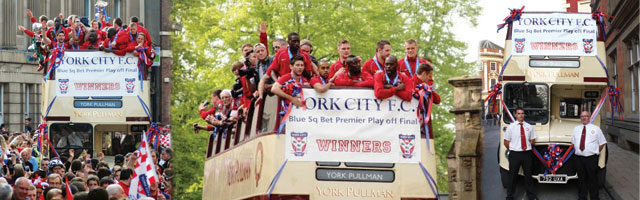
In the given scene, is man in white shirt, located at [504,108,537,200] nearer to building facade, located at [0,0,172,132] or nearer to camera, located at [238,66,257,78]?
camera, located at [238,66,257,78]

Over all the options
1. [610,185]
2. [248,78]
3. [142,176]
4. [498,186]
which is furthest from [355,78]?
[498,186]

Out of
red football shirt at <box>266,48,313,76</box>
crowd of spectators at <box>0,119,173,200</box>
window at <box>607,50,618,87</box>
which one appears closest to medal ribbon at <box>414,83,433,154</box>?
red football shirt at <box>266,48,313,76</box>

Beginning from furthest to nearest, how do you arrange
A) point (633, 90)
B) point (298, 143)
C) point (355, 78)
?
point (633, 90) < point (355, 78) < point (298, 143)

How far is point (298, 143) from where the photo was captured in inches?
531

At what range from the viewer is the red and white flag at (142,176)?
14.7 metres

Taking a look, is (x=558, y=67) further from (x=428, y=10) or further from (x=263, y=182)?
(x=428, y=10)

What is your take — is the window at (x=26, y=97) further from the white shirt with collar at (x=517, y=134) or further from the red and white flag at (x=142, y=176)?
the red and white flag at (x=142, y=176)

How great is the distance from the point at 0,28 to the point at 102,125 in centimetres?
2756

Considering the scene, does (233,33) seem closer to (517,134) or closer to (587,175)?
(517,134)

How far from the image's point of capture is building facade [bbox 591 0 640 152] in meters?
30.1

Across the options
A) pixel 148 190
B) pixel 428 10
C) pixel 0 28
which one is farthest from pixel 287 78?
pixel 0 28

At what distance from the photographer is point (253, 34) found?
40.5 metres

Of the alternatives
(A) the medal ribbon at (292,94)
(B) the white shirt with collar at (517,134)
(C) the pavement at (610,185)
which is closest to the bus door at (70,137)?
(B) the white shirt with collar at (517,134)

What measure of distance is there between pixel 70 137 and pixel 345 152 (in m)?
12.4
